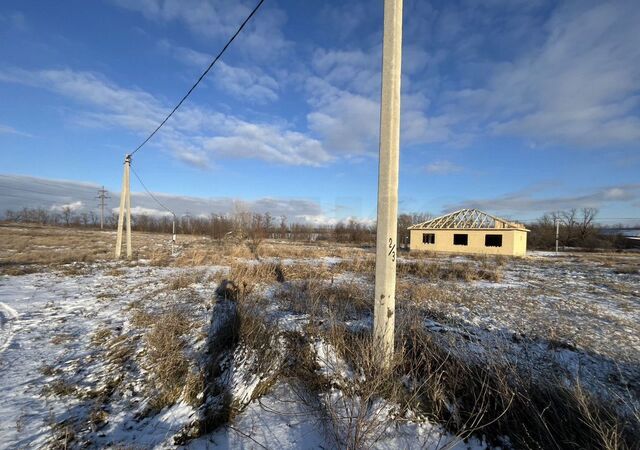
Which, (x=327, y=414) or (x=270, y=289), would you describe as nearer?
(x=327, y=414)

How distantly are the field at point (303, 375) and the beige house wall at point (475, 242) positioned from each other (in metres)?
21.4

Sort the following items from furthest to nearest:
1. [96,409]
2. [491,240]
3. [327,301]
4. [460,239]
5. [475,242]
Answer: [460,239]
[475,242]
[491,240]
[327,301]
[96,409]

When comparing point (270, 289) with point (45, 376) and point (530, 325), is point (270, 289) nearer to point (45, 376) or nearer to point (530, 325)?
point (45, 376)

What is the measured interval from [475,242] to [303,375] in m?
29.7

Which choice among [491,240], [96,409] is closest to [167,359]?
[96,409]

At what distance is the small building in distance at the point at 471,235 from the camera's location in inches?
1083

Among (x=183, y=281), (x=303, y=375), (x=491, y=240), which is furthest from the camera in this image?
(x=491, y=240)

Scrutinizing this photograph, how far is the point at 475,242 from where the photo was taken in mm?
29156

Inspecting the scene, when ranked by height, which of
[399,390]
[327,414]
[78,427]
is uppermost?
[399,390]

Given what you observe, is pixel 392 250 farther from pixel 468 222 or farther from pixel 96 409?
pixel 468 222

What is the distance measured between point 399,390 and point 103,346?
4678 mm

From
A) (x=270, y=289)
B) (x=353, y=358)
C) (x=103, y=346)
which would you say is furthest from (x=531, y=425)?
(x=270, y=289)

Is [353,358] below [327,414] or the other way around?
the other way around

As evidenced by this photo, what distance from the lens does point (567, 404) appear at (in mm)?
2779
